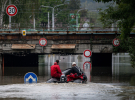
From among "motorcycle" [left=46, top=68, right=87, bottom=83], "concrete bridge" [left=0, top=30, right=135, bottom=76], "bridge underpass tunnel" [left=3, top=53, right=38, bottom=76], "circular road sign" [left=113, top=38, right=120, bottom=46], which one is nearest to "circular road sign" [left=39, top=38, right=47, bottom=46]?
"concrete bridge" [left=0, top=30, right=135, bottom=76]

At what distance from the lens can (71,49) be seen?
32312mm

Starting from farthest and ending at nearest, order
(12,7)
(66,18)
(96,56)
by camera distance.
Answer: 1. (66,18)
2. (96,56)
3. (12,7)

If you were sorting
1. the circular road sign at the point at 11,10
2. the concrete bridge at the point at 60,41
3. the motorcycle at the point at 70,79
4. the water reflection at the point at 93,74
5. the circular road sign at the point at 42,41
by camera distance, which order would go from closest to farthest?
1. the motorcycle at the point at 70,79
2. the water reflection at the point at 93,74
3. the concrete bridge at the point at 60,41
4. the circular road sign at the point at 42,41
5. the circular road sign at the point at 11,10

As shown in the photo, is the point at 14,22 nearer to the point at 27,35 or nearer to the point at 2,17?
the point at 2,17

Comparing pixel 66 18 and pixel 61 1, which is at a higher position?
pixel 61 1

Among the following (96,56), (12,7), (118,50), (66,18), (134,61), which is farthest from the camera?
(66,18)

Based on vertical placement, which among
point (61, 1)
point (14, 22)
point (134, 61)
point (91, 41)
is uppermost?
point (61, 1)

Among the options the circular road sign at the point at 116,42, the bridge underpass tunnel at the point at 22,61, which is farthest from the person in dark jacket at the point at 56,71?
the bridge underpass tunnel at the point at 22,61

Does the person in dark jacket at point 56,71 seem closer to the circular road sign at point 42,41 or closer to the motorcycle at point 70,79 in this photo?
the motorcycle at point 70,79

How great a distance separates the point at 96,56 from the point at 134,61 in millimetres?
12189

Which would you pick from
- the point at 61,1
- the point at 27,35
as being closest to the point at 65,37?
the point at 27,35

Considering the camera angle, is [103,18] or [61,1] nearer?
[103,18]

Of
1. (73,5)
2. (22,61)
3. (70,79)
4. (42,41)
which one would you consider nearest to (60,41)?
(42,41)

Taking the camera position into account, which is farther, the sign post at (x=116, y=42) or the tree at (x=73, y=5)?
the tree at (x=73, y=5)
